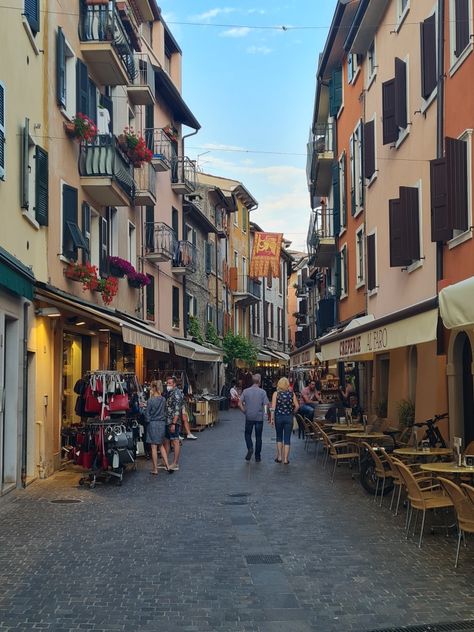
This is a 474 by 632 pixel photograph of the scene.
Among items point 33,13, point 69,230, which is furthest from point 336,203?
point 33,13

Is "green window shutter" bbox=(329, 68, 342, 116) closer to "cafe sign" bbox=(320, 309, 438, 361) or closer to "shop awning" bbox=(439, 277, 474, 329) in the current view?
"cafe sign" bbox=(320, 309, 438, 361)

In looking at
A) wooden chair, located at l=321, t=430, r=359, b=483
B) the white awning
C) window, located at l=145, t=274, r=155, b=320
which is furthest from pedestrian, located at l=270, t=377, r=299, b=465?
window, located at l=145, t=274, r=155, b=320

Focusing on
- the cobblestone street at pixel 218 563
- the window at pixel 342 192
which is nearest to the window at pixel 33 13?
the cobblestone street at pixel 218 563

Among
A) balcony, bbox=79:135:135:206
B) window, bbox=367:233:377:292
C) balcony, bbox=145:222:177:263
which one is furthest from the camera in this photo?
balcony, bbox=145:222:177:263

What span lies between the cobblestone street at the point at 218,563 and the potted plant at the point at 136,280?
30.1ft

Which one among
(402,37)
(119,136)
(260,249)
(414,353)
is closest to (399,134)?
(402,37)

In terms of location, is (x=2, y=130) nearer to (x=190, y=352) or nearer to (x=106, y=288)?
(x=106, y=288)

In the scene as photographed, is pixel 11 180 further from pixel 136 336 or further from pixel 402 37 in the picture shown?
pixel 402 37

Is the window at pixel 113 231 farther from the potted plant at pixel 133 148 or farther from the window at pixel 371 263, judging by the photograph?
the window at pixel 371 263

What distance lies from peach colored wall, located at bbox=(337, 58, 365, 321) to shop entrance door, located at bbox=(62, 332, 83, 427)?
27.5 feet

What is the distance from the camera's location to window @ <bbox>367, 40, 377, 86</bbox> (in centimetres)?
1949

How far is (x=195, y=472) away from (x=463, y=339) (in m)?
5.43

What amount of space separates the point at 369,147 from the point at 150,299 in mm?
9583

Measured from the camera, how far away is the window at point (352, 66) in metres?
22.1
